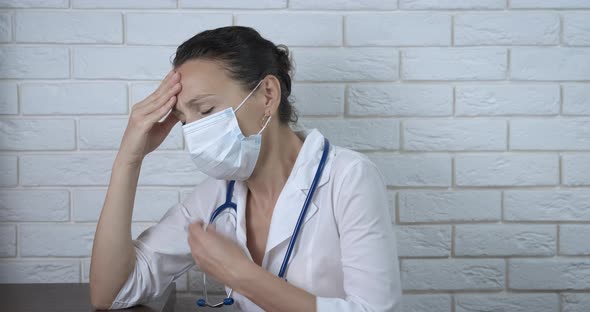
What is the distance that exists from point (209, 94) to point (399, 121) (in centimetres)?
64

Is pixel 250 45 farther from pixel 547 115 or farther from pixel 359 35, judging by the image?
pixel 547 115

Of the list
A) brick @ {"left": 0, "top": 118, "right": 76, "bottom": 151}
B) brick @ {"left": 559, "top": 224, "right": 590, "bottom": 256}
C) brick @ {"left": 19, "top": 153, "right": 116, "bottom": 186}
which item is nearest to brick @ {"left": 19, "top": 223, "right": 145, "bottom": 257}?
brick @ {"left": 19, "top": 153, "right": 116, "bottom": 186}

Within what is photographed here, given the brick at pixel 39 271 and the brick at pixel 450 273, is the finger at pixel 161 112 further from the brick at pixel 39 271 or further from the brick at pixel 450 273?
the brick at pixel 450 273

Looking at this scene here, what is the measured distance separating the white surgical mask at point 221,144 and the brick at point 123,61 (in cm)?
45

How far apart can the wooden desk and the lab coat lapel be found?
1.07 ft

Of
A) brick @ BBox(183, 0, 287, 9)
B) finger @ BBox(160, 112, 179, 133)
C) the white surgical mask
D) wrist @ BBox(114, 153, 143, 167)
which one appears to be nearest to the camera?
the white surgical mask

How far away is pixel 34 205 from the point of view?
1.79 m

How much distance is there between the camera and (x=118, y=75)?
176 cm

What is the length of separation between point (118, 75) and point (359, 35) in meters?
0.69

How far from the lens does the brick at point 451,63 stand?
177 cm

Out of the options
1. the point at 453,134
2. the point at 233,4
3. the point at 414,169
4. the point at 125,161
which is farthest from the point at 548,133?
the point at 125,161

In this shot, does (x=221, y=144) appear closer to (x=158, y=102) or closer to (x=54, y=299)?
(x=158, y=102)

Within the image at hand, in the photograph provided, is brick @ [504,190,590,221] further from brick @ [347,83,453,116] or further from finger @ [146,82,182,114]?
finger @ [146,82,182,114]

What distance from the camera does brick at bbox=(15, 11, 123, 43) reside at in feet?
5.74
